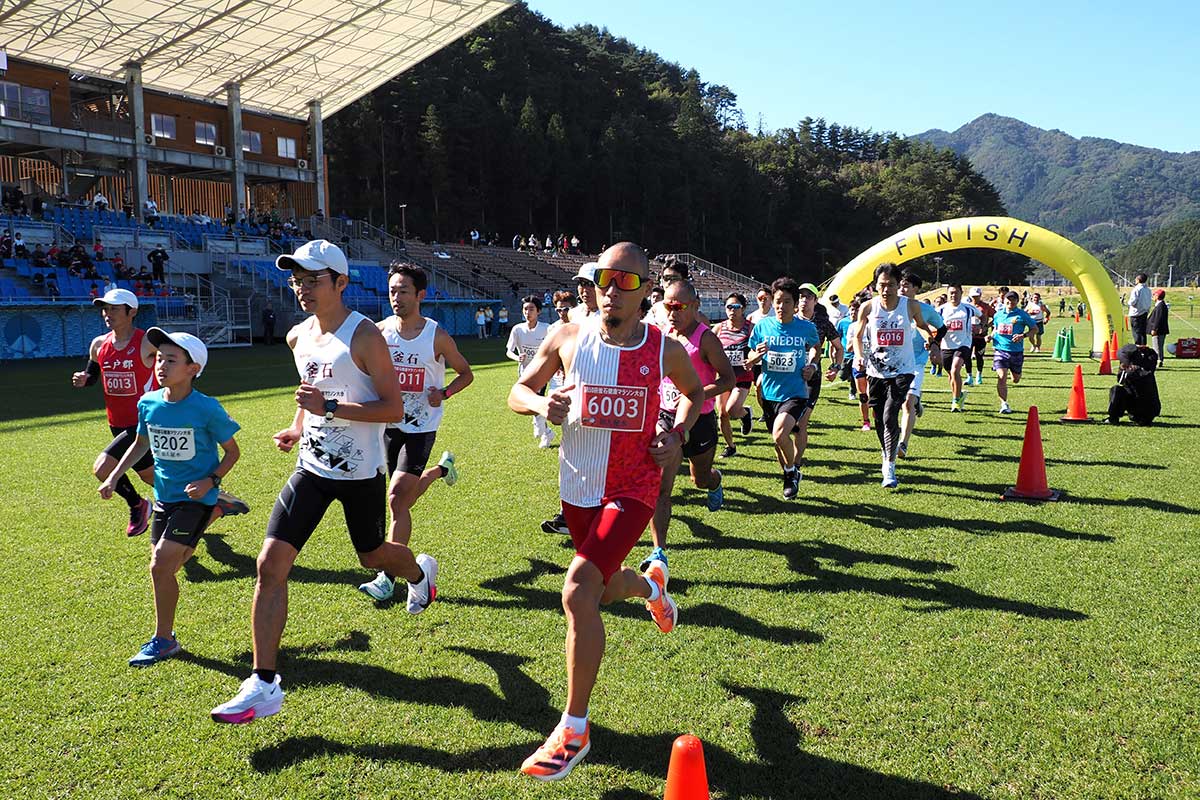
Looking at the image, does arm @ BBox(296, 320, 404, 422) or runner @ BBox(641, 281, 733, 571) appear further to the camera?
runner @ BBox(641, 281, 733, 571)

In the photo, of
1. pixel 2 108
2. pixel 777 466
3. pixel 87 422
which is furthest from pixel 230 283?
pixel 777 466

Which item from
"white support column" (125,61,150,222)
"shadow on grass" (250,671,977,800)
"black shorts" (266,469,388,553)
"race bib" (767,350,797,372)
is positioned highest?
"white support column" (125,61,150,222)

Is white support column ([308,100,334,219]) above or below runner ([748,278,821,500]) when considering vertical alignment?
above

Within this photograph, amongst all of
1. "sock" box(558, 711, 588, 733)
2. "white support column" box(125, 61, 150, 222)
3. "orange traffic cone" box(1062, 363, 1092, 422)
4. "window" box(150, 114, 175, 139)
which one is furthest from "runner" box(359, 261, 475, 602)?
"window" box(150, 114, 175, 139)

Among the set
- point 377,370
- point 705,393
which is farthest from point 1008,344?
point 377,370

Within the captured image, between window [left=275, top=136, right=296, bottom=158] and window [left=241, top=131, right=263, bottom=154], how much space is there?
121 centimetres

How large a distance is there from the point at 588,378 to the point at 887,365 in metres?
5.63

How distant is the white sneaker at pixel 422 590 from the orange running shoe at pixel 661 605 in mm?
1428

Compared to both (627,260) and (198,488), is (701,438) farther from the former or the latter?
(198,488)

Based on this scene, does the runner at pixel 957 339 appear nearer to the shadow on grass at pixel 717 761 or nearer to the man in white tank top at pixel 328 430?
the shadow on grass at pixel 717 761

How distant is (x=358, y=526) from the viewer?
4.27m

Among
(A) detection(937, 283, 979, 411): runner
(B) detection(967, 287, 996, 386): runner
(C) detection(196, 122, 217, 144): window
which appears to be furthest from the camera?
(C) detection(196, 122, 217, 144): window

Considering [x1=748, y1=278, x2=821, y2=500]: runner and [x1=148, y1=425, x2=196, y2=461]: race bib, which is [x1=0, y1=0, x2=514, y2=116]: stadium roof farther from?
[x1=148, y1=425, x2=196, y2=461]: race bib

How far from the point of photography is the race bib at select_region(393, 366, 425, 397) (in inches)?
238
